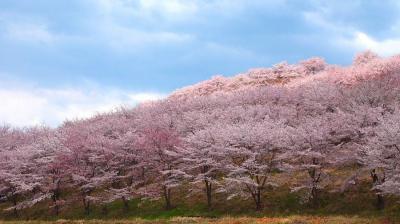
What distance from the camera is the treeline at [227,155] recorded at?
150 ft

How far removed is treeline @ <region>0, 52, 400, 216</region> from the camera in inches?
1796

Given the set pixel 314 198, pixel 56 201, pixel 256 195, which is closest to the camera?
pixel 314 198

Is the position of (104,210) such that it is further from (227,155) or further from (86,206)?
(227,155)

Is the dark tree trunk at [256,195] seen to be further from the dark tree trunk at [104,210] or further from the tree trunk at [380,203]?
the dark tree trunk at [104,210]

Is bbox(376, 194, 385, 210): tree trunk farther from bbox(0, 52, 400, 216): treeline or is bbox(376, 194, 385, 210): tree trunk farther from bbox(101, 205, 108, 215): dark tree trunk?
bbox(101, 205, 108, 215): dark tree trunk

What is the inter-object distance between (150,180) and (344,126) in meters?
27.4

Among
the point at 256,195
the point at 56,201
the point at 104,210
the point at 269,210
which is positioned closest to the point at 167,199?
the point at 104,210

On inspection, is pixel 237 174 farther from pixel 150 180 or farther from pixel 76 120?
pixel 76 120

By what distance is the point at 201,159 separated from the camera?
5178cm

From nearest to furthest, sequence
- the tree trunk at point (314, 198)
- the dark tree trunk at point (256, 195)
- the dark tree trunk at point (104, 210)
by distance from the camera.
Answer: the tree trunk at point (314, 198) → the dark tree trunk at point (256, 195) → the dark tree trunk at point (104, 210)

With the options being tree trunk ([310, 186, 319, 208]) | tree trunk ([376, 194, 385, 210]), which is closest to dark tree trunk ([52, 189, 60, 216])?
tree trunk ([310, 186, 319, 208])

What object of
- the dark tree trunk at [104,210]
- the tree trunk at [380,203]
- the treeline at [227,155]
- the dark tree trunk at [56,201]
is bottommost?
the tree trunk at [380,203]

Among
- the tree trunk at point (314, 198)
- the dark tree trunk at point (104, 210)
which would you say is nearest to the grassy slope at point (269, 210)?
the dark tree trunk at point (104, 210)

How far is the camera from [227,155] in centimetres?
5269
